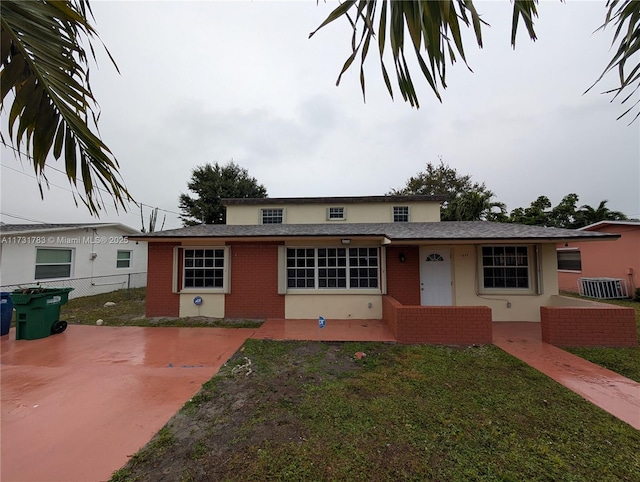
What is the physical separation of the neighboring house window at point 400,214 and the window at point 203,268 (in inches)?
325

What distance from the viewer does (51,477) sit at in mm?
2377

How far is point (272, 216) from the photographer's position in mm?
12828

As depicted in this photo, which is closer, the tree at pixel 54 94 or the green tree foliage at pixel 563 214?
the tree at pixel 54 94

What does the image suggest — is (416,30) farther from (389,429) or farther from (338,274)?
(338,274)

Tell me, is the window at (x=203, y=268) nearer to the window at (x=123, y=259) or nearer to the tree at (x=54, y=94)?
the tree at (x=54, y=94)

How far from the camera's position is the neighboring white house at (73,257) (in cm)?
1086

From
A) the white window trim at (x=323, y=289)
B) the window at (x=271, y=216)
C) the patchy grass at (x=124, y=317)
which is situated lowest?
the patchy grass at (x=124, y=317)

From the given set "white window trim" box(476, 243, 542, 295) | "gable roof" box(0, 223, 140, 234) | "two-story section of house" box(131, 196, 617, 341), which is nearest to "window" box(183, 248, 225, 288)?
"two-story section of house" box(131, 196, 617, 341)

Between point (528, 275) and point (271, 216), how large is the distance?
1057 centimetres

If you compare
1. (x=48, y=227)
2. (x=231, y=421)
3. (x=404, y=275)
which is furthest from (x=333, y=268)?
(x=48, y=227)

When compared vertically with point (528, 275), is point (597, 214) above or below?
above

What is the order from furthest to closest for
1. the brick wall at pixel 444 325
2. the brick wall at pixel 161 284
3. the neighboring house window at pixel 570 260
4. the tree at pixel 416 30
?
the neighboring house window at pixel 570 260
the brick wall at pixel 161 284
the brick wall at pixel 444 325
the tree at pixel 416 30

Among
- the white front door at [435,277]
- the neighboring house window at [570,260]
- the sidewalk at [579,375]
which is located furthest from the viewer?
the neighboring house window at [570,260]

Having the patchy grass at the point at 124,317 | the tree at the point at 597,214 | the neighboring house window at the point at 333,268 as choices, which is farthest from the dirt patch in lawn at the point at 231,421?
the tree at the point at 597,214
